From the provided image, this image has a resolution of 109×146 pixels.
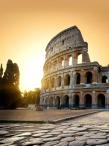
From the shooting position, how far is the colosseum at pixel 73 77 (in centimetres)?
3284

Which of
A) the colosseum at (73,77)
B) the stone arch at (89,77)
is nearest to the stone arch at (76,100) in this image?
the colosseum at (73,77)

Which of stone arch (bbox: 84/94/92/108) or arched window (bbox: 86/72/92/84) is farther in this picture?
arched window (bbox: 86/72/92/84)

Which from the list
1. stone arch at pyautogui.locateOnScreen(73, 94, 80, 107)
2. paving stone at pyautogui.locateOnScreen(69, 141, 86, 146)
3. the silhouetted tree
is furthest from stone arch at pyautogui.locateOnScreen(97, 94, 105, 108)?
paving stone at pyautogui.locateOnScreen(69, 141, 86, 146)

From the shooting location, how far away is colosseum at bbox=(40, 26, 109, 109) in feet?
108

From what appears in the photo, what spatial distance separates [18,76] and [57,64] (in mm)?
12563

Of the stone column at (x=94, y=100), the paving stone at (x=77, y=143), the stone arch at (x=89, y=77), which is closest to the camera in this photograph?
the paving stone at (x=77, y=143)

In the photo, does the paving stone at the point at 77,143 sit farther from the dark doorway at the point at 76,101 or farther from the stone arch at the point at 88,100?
the dark doorway at the point at 76,101

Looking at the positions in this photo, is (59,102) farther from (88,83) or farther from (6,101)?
(6,101)

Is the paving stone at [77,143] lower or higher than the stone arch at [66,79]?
lower

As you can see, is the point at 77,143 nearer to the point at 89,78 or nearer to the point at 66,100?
the point at 89,78

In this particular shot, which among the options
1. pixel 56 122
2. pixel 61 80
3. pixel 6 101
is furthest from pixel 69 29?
pixel 56 122

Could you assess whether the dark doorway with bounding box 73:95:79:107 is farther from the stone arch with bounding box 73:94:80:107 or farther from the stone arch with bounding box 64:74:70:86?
the stone arch with bounding box 64:74:70:86

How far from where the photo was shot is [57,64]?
39.6 meters

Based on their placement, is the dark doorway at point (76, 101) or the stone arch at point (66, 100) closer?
the dark doorway at point (76, 101)
